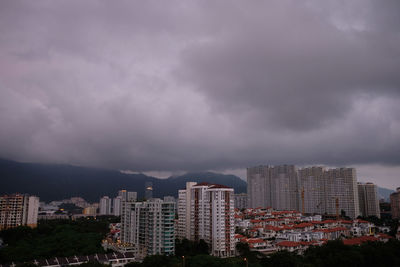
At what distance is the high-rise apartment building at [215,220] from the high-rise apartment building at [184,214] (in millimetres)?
1034

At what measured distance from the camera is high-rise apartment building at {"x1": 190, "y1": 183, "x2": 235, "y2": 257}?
1336 inches

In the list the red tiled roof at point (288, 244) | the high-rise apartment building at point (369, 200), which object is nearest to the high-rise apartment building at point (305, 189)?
the high-rise apartment building at point (369, 200)

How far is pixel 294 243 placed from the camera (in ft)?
121

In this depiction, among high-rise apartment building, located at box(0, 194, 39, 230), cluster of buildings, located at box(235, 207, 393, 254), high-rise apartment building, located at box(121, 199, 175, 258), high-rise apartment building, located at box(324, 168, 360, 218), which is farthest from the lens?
high-rise apartment building, located at box(324, 168, 360, 218)

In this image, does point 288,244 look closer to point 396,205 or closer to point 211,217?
point 211,217

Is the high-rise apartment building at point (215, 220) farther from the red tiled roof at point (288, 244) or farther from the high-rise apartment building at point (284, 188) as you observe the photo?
the high-rise apartment building at point (284, 188)

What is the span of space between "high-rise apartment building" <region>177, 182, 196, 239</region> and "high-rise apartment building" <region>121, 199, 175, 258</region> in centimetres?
651

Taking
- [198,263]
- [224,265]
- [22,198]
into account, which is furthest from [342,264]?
[22,198]

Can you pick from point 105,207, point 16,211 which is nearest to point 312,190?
point 16,211

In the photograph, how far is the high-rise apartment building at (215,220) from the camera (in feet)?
111

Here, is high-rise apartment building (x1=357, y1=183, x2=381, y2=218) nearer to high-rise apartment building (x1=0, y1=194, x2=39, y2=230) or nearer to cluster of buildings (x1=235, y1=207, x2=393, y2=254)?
cluster of buildings (x1=235, y1=207, x2=393, y2=254)

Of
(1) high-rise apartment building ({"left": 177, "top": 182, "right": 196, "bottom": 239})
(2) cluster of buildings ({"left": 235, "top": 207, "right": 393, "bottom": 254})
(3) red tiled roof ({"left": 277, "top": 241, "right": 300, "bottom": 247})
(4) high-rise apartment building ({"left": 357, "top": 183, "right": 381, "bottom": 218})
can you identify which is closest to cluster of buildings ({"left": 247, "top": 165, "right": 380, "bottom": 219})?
(4) high-rise apartment building ({"left": 357, "top": 183, "right": 381, "bottom": 218})

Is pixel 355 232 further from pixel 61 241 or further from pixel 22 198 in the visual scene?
pixel 22 198

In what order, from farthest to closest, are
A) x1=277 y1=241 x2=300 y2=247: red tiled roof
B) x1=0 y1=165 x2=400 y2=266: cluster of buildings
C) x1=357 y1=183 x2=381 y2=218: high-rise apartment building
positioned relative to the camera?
x1=357 y1=183 x2=381 y2=218: high-rise apartment building
x1=277 y1=241 x2=300 y2=247: red tiled roof
x1=0 y1=165 x2=400 y2=266: cluster of buildings
